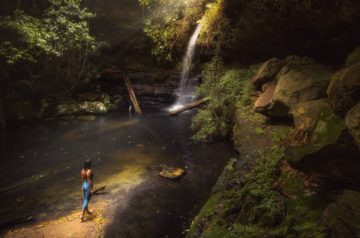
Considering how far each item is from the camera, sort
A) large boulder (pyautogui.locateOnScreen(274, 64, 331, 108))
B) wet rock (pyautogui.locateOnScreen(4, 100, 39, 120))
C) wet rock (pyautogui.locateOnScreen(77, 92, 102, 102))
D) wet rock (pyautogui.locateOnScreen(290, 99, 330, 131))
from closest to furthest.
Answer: wet rock (pyautogui.locateOnScreen(290, 99, 330, 131)) < large boulder (pyautogui.locateOnScreen(274, 64, 331, 108)) < wet rock (pyautogui.locateOnScreen(4, 100, 39, 120)) < wet rock (pyautogui.locateOnScreen(77, 92, 102, 102))

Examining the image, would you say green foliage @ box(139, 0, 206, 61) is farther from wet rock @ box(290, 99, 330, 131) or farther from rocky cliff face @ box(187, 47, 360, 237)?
wet rock @ box(290, 99, 330, 131)

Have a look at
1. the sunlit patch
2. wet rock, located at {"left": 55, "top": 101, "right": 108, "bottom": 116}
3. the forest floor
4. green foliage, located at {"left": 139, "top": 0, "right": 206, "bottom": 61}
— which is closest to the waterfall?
green foliage, located at {"left": 139, "top": 0, "right": 206, "bottom": 61}

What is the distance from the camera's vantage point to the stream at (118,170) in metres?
8.29

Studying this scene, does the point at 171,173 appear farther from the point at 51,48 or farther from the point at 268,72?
the point at 51,48

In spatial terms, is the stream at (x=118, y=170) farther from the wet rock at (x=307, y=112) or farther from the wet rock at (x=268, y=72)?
the wet rock at (x=307, y=112)

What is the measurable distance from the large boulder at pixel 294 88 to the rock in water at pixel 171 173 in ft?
10.9

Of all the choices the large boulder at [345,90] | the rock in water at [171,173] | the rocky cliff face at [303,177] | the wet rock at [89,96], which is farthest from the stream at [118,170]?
the large boulder at [345,90]

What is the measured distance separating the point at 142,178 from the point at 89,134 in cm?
584

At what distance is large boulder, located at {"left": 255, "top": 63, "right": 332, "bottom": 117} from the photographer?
8320mm

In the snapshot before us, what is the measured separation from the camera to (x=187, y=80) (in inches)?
715

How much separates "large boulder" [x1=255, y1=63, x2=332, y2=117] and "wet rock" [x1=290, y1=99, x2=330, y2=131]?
13.7 inches

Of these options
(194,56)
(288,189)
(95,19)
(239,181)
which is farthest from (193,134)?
(95,19)

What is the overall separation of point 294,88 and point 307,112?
4.31 ft

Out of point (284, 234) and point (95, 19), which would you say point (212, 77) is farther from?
point (95, 19)
